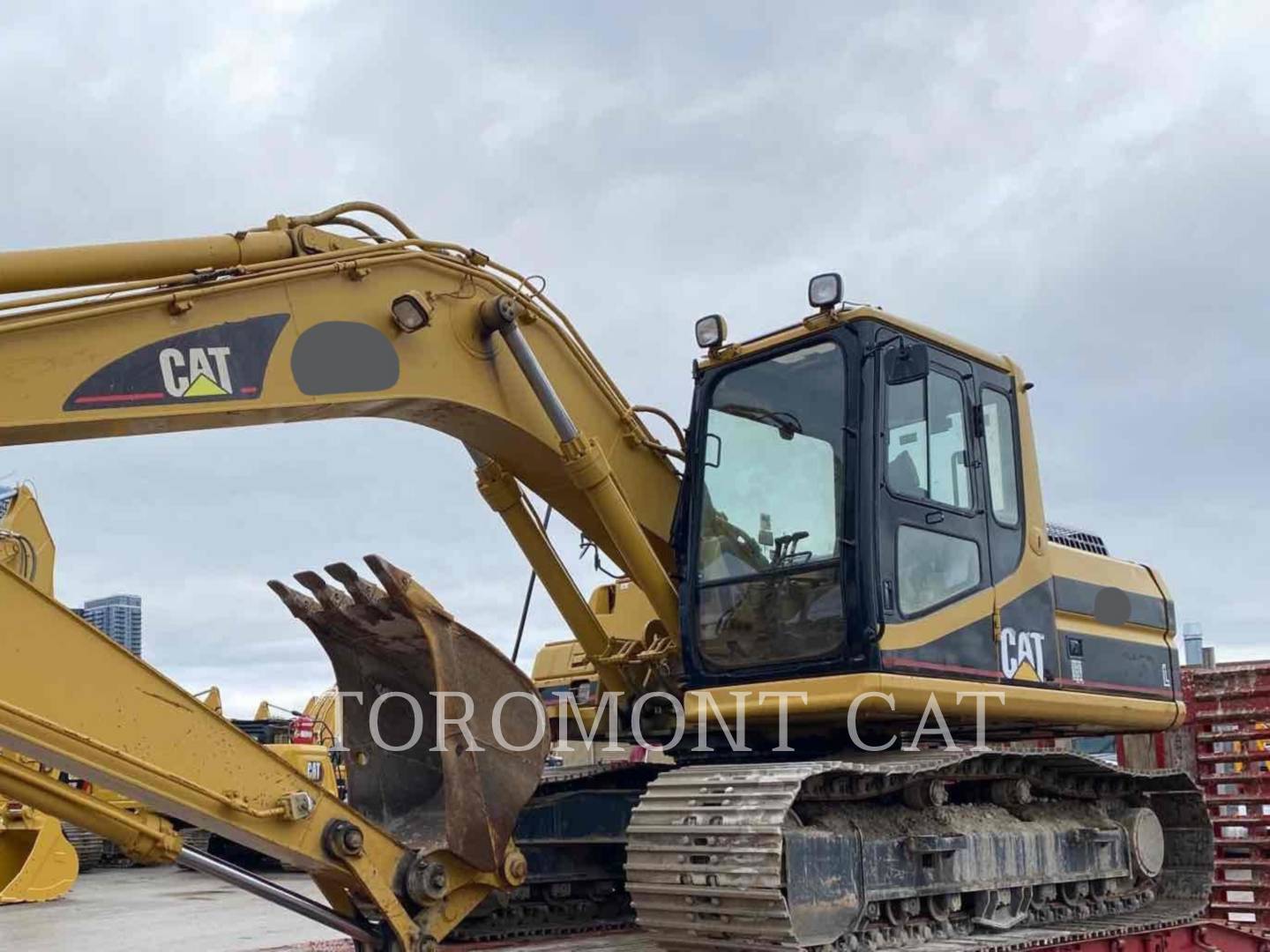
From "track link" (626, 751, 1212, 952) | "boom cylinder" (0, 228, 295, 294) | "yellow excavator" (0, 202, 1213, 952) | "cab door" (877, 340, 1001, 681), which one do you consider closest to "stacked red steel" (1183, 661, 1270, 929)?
"yellow excavator" (0, 202, 1213, 952)

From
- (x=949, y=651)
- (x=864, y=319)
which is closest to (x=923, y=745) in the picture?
(x=949, y=651)

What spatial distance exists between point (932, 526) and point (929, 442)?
467mm

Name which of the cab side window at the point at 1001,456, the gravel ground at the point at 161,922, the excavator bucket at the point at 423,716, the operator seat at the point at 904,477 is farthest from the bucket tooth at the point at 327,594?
the cab side window at the point at 1001,456

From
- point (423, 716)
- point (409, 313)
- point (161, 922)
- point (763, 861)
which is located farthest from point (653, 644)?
point (161, 922)

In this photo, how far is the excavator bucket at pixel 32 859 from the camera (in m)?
14.7

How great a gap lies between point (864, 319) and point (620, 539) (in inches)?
66.3

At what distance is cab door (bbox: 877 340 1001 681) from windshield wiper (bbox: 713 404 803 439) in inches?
19.4

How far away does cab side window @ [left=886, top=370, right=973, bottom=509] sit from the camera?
22.1 ft

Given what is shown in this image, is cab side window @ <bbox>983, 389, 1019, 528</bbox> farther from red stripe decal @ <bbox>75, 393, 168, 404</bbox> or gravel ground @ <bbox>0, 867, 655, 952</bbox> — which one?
red stripe decal @ <bbox>75, 393, 168, 404</bbox>

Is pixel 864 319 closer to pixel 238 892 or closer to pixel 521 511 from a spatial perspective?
pixel 521 511

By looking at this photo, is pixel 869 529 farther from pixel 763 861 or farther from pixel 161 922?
pixel 161 922

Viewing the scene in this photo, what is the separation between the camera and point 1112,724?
8070 millimetres

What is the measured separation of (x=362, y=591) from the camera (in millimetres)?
6285

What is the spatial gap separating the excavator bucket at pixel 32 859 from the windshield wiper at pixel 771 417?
35.8ft
